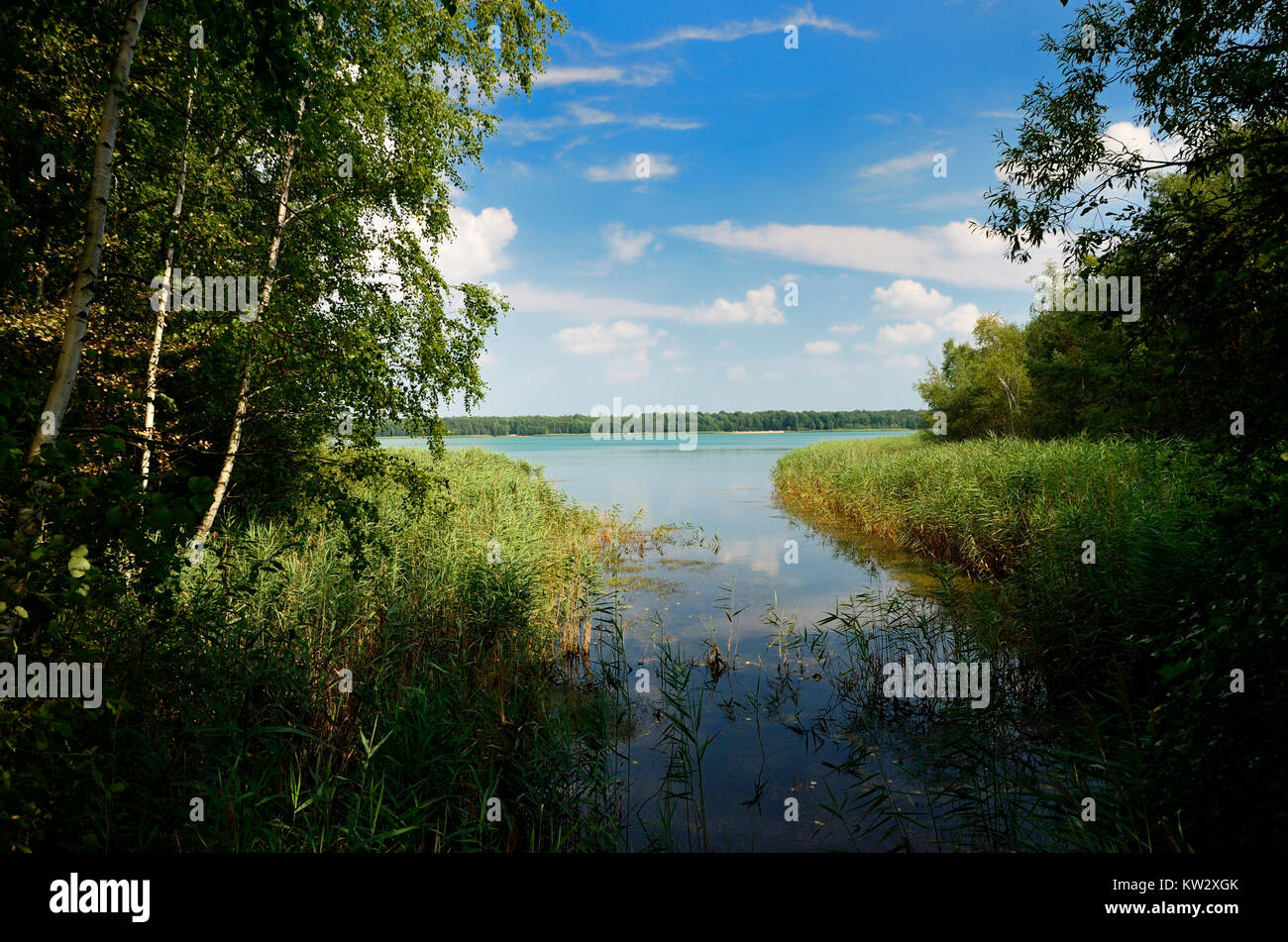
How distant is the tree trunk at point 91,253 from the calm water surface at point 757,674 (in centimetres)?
561

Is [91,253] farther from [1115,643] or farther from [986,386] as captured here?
[986,386]

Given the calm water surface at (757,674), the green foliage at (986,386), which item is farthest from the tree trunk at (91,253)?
the green foliage at (986,386)

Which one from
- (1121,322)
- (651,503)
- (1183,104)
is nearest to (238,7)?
(1121,322)

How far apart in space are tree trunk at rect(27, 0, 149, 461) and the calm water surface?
221 inches

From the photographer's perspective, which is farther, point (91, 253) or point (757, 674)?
point (757, 674)

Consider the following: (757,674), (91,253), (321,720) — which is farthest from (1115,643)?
(91,253)

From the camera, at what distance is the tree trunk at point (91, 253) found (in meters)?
3.37

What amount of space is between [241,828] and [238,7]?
6017mm

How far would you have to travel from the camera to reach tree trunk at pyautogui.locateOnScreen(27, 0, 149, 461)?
11.1 ft

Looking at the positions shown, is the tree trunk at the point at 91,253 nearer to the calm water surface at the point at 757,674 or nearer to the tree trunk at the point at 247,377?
the tree trunk at the point at 247,377

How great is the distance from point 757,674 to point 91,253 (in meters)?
9.01

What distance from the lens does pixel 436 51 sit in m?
10.4

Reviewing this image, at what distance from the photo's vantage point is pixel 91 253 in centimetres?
354
